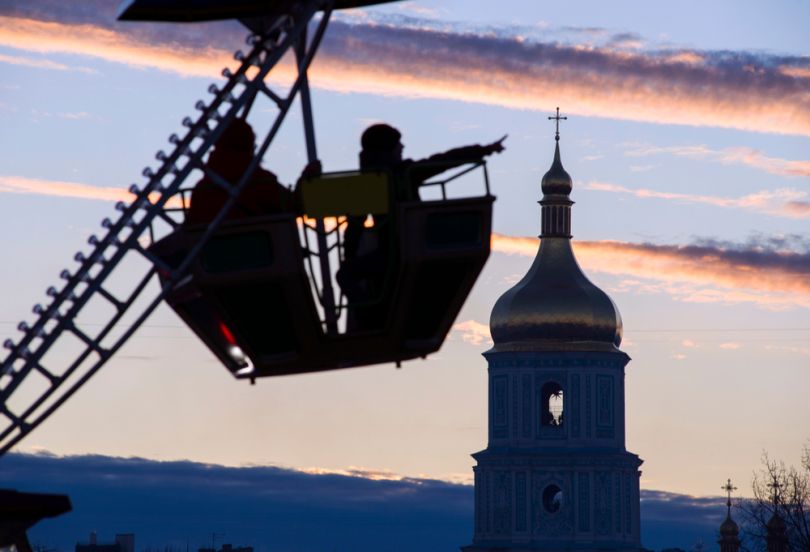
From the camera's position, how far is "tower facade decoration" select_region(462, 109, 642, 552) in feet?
497

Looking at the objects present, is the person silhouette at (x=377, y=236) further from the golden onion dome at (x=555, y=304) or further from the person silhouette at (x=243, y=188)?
the golden onion dome at (x=555, y=304)

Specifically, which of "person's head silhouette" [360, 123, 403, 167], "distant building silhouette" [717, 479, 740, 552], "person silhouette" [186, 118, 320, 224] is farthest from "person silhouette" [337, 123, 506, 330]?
"distant building silhouette" [717, 479, 740, 552]

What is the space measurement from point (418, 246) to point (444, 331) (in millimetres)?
828

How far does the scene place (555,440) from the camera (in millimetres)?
152750

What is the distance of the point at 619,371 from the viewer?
507 feet

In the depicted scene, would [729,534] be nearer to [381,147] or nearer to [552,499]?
[552,499]

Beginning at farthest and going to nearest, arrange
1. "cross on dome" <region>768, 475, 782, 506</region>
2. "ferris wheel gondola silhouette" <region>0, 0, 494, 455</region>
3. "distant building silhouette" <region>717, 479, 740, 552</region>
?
"distant building silhouette" <region>717, 479, 740, 552</region> → "cross on dome" <region>768, 475, 782, 506</region> → "ferris wheel gondola silhouette" <region>0, 0, 494, 455</region>

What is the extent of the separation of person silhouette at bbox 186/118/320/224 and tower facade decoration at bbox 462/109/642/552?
132957mm

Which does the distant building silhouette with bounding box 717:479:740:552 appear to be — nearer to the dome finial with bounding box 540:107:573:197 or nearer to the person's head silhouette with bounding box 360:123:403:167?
→ the dome finial with bounding box 540:107:573:197

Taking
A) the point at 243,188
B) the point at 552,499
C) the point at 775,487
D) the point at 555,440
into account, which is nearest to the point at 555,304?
the point at 555,440

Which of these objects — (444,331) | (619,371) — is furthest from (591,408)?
(444,331)

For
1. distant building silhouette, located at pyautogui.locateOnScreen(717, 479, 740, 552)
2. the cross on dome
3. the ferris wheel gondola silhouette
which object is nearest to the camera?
the ferris wheel gondola silhouette

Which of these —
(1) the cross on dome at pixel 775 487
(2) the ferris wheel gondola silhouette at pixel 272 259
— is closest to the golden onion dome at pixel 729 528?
(1) the cross on dome at pixel 775 487

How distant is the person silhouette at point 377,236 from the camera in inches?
710
